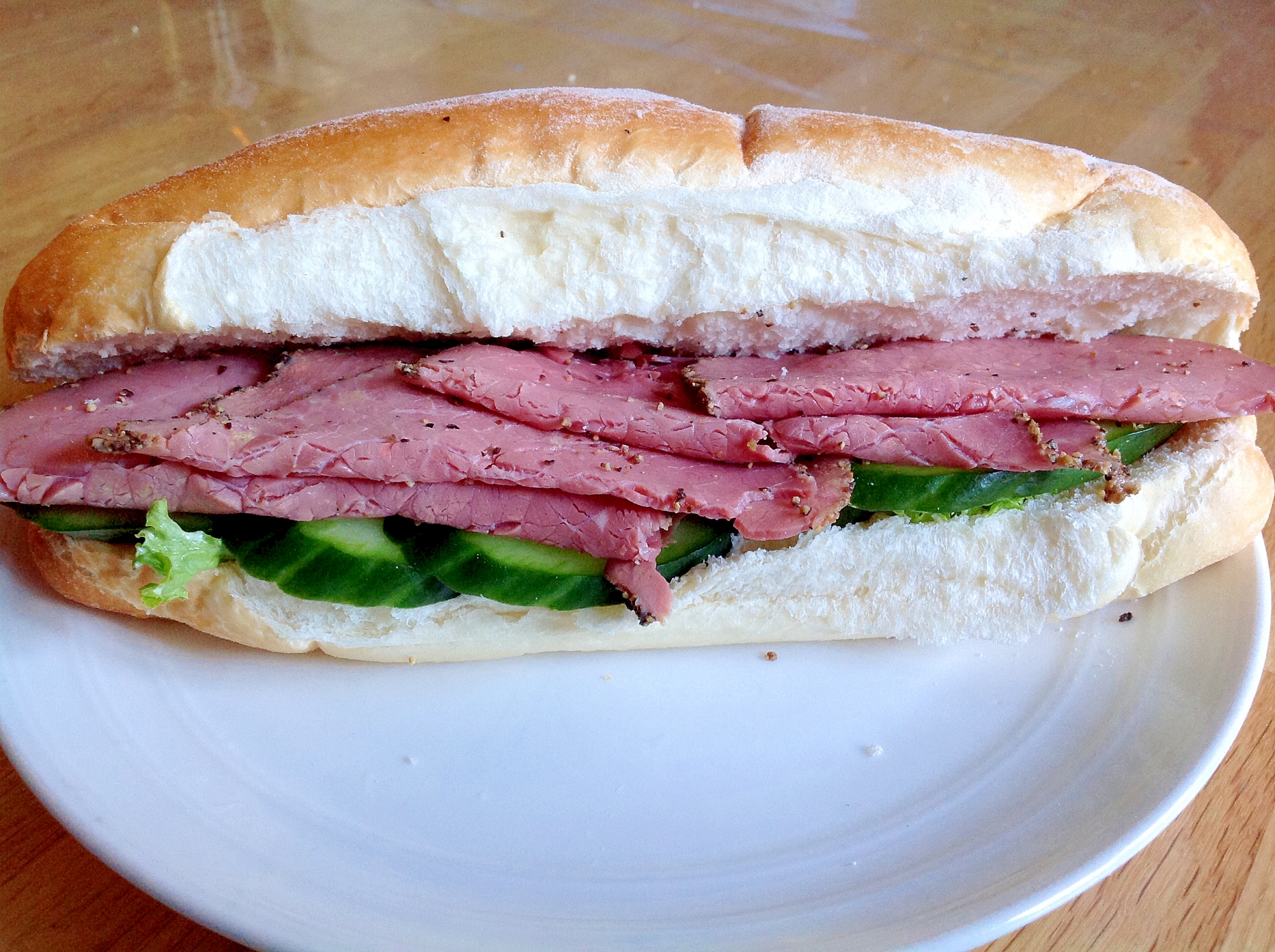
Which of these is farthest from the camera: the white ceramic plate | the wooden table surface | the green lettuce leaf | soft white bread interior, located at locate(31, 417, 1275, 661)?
the wooden table surface

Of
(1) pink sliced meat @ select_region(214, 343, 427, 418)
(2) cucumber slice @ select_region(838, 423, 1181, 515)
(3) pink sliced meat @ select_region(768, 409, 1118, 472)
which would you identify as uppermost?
(1) pink sliced meat @ select_region(214, 343, 427, 418)

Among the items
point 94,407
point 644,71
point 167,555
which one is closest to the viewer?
point 167,555

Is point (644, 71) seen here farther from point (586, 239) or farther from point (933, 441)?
point (933, 441)

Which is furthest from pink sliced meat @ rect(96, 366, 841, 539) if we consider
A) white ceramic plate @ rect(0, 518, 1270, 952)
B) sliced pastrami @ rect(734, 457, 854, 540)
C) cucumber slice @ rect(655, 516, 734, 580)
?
white ceramic plate @ rect(0, 518, 1270, 952)

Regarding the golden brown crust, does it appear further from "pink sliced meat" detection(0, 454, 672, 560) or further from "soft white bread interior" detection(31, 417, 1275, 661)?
"pink sliced meat" detection(0, 454, 672, 560)

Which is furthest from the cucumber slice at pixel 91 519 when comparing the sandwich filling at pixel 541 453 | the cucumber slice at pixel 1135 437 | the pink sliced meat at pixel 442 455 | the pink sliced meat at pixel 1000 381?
the cucumber slice at pixel 1135 437

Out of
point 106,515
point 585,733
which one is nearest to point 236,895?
point 585,733

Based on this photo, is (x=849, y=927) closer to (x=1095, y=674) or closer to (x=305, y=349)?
(x=1095, y=674)

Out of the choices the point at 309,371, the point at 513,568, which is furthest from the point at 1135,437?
the point at 309,371
